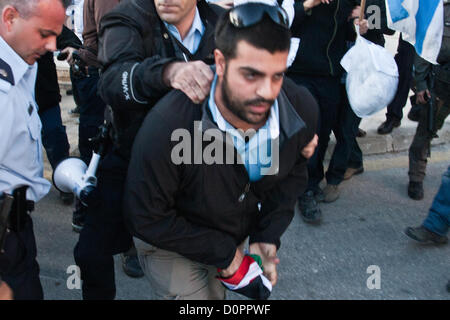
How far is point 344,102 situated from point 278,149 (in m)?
2.06

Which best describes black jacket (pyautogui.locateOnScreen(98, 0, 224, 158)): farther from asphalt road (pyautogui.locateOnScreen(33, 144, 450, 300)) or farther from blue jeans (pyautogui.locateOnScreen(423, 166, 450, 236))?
blue jeans (pyautogui.locateOnScreen(423, 166, 450, 236))

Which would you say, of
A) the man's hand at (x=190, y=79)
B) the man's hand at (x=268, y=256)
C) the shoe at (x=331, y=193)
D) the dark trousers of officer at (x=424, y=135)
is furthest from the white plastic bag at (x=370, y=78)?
the man's hand at (x=190, y=79)

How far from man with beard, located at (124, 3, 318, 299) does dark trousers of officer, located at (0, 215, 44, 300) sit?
0.47 meters

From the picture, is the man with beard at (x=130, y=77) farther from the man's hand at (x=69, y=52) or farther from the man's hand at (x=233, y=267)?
the man's hand at (x=69, y=52)

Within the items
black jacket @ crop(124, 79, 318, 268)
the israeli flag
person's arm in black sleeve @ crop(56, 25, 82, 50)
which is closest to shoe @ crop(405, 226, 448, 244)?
the israeli flag

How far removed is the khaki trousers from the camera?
6.58 feet

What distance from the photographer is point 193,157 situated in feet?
5.59

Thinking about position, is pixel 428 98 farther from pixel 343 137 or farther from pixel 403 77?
pixel 403 77

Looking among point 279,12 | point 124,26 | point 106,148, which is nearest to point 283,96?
point 279,12

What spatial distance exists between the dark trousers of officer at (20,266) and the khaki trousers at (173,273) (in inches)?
18.4

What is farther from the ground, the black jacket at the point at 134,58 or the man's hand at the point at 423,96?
the black jacket at the point at 134,58

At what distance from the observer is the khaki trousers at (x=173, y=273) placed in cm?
201

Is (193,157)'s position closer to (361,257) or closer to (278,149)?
(278,149)

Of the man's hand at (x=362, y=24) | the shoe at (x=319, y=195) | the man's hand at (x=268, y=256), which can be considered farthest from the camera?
the shoe at (x=319, y=195)
